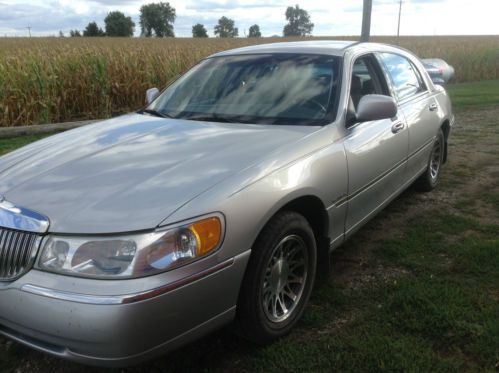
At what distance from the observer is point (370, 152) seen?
11.5ft

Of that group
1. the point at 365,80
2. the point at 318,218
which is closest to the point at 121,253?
the point at 318,218

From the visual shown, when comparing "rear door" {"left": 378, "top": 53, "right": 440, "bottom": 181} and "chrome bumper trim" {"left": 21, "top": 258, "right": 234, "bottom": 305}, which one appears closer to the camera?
"chrome bumper trim" {"left": 21, "top": 258, "right": 234, "bottom": 305}

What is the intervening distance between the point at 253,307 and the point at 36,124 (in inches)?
318

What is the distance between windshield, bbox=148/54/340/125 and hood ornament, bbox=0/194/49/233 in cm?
154

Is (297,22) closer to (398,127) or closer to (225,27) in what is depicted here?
(225,27)

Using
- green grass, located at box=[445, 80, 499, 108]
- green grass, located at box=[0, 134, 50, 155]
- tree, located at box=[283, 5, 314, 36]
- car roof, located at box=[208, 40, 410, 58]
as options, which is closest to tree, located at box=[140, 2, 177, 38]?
tree, located at box=[283, 5, 314, 36]

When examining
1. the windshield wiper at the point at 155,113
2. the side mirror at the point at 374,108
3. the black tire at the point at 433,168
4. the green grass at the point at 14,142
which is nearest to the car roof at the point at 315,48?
the side mirror at the point at 374,108

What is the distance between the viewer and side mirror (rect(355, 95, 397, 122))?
3289 mm

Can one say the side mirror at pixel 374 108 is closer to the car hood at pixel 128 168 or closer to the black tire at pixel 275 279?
the car hood at pixel 128 168

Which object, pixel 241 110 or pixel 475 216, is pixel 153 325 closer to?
pixel 241 110

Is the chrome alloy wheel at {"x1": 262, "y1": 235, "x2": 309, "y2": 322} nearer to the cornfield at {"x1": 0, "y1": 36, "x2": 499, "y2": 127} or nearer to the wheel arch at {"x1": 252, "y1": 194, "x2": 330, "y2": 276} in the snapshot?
the wheel arch at {"x1": 252, "y1": 194, "x2": 330, "y2": 276}

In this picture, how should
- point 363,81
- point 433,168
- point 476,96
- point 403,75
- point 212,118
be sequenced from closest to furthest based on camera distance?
point 212,118 < point 363,81 < point 403,75 < point 433,168 < point 476,96

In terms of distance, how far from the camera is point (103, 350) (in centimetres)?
200

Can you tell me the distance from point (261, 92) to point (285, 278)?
1.42 m
